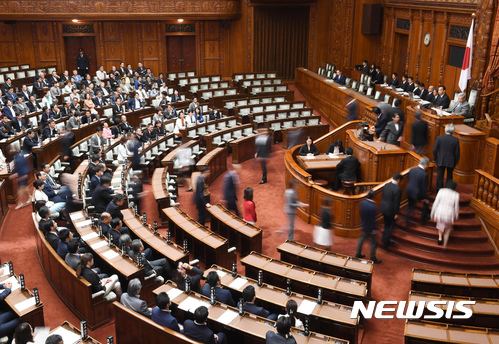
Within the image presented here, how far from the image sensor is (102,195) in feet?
29.0

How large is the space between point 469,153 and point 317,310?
5.36 m

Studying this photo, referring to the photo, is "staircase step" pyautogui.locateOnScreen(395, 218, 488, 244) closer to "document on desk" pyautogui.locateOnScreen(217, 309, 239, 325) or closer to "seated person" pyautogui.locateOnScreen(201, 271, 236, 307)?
"seated person" pyautogui.locateOnScreen(201, 271, 236, 307)

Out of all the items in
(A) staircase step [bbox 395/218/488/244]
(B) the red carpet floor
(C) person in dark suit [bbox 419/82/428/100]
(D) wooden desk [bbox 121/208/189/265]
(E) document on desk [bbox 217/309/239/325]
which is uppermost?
(C) person in dark suit [bbox 419/82/428/100]

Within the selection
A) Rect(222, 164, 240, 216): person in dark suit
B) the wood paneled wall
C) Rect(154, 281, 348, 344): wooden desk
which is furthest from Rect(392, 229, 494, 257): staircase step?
the wood paneled wall

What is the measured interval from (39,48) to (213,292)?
1769cm

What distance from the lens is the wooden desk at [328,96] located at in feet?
49.1

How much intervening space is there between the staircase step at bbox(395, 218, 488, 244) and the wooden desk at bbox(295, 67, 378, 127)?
5612 mm

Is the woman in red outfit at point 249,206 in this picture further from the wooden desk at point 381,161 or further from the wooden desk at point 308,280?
the wooden desk at point 381,161

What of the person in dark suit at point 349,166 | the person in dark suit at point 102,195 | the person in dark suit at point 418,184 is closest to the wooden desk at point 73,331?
the person in dark suit at point 102,195

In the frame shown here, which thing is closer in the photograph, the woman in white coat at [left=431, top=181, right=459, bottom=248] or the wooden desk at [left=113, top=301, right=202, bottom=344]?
the wooden desk at [left=113, top=301, right=202, bottom=344]

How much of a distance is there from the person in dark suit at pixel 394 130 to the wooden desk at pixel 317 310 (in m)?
5.26

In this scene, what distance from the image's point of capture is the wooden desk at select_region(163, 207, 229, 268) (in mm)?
7898

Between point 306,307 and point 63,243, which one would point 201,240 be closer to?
point 63,243

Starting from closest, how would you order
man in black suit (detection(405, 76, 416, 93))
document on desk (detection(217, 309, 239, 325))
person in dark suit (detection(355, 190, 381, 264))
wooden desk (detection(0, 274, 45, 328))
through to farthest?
1. document on desk (detection(217, 309, 239, 325))
2. wooden desk (detection(0, 274, 45, 328))
3. person in dark suit (detection(355, 190, 381, 264))
4. man in black suit (detection(405, 76, 416, 93))
